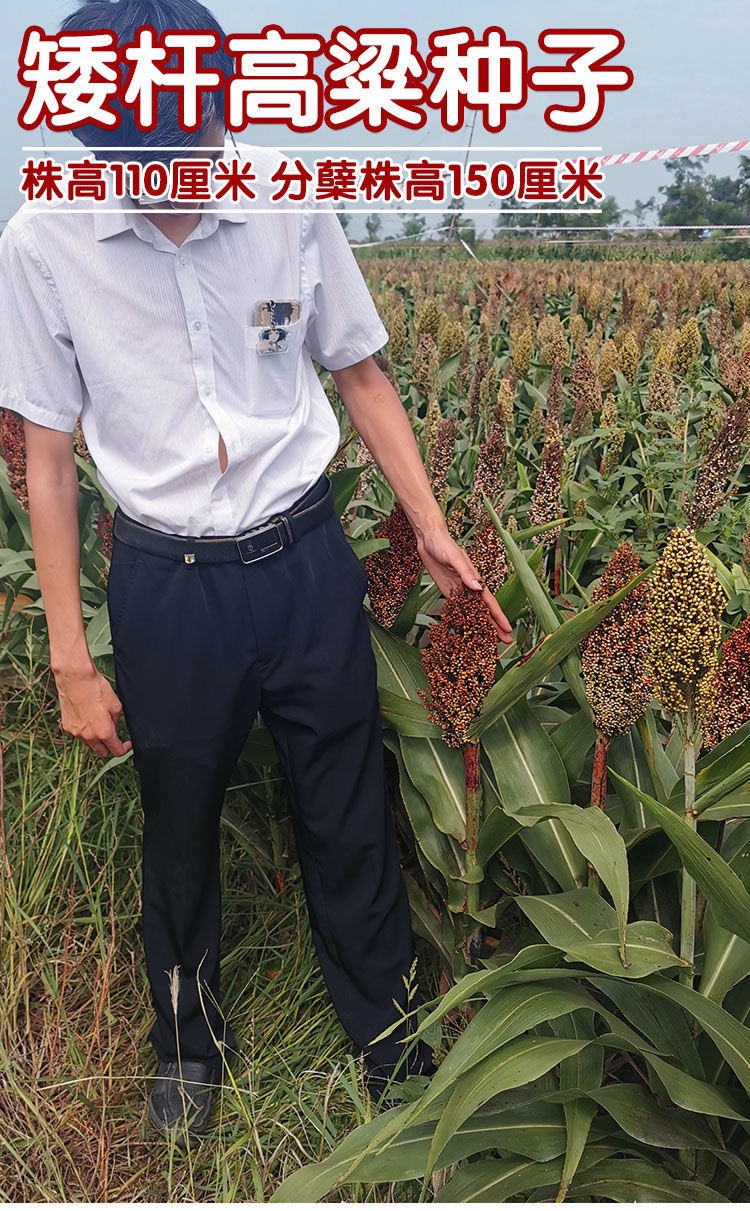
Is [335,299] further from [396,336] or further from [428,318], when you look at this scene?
[396,336]

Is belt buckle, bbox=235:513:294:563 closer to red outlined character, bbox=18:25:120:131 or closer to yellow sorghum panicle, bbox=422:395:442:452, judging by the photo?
red outlined character, bbox=18:25:120:131

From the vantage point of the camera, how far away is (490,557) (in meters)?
1.84

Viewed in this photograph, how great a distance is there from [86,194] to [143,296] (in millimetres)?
166

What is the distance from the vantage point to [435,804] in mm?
1877

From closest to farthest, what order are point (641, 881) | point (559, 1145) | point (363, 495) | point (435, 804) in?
1. point (559, 1145)
2. point (641, 881)
3. point (435, 804)
4. point (363, 495)

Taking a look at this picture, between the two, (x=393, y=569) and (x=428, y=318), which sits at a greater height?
(x=428, y=318)

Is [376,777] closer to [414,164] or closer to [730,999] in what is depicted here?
[730,999]

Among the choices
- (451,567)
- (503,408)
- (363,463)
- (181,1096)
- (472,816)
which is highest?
(503,408)

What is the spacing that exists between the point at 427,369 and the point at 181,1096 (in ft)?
7.56

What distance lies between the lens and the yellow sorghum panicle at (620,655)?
146 centimetres

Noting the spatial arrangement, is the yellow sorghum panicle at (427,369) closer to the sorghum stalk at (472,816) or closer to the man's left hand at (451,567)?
the man's left hand at (451,567)

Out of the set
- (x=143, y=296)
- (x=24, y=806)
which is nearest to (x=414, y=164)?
(x=143, y=296)

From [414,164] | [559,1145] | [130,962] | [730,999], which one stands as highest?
[414,164]

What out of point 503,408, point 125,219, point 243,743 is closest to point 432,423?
point 503,408
